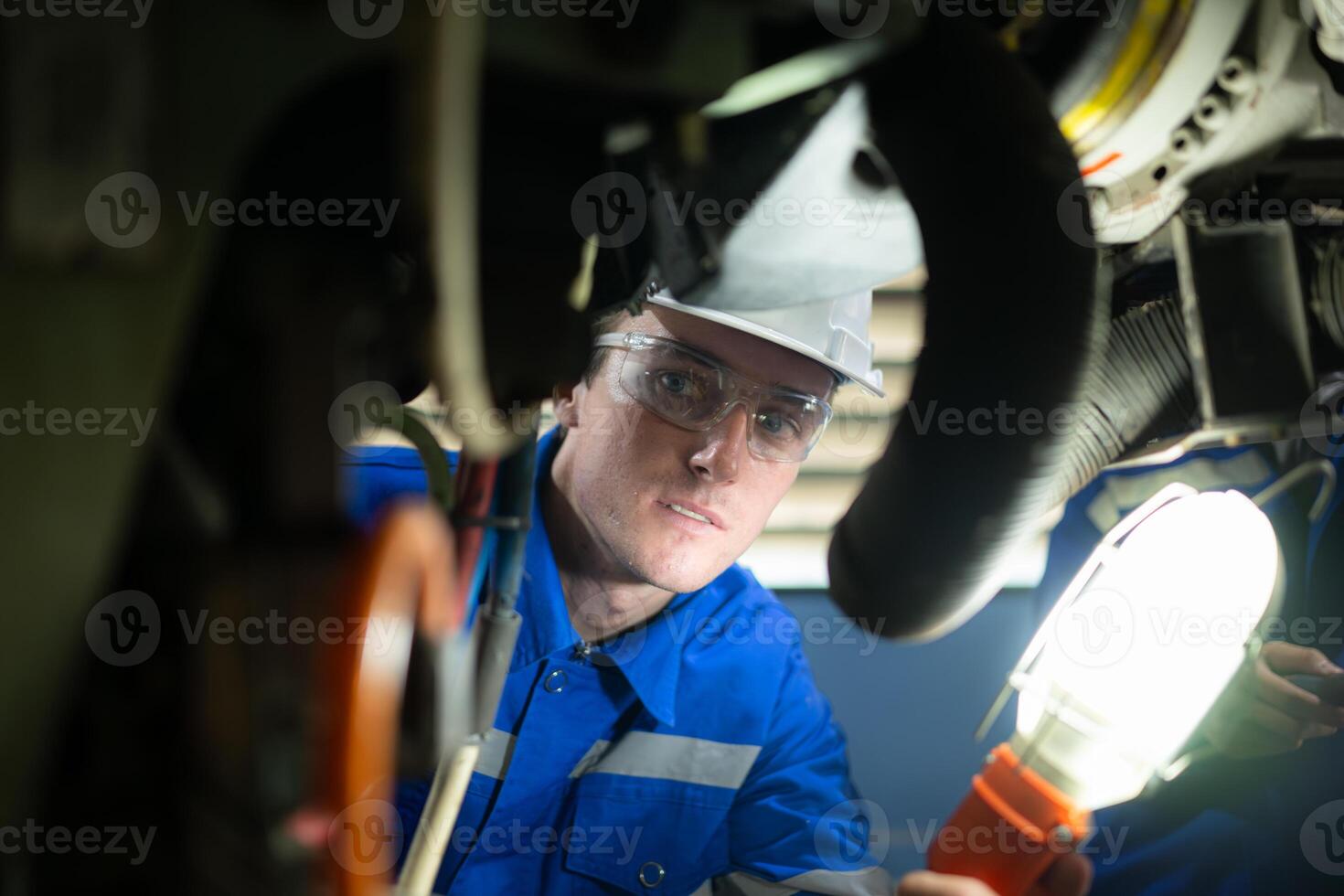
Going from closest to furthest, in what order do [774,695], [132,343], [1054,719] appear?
[132,343], [1054,719], [774,695]

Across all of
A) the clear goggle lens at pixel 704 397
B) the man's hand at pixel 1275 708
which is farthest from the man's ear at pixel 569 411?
the man's hand at pixel 1275 708

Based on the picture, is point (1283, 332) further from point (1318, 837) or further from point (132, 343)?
point (132, 343)

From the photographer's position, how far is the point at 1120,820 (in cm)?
113

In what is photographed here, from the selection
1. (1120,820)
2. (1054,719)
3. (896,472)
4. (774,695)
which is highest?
(896,472)

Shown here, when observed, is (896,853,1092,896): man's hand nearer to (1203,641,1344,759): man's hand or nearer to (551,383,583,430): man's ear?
(1203,641,1344,759): man's hand

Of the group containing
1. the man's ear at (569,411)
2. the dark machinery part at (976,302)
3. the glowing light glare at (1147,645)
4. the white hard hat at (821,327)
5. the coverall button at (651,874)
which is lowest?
the coverall button at (651,874)

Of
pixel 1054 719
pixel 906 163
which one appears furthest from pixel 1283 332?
pixel 906 163

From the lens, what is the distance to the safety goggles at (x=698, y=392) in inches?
34.4

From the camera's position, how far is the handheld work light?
706 millimetres

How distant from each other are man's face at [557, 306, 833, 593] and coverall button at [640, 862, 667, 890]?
0.95 feet

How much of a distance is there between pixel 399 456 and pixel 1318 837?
1.07m

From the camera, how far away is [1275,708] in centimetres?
102

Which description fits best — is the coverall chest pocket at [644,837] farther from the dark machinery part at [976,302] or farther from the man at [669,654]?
the dark machinery part at [976,302]

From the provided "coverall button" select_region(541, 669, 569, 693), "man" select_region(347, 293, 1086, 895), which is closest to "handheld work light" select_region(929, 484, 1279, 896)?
"man" select_region(347, 293, 1086, 895)
